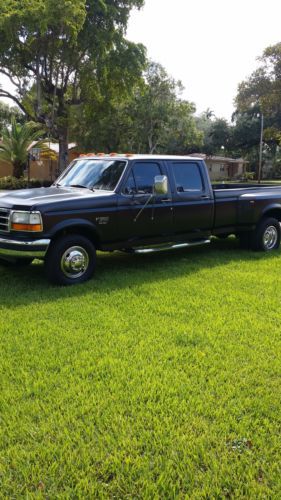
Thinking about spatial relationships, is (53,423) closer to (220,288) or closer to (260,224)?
(220,288)

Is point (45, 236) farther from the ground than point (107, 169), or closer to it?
closer to it

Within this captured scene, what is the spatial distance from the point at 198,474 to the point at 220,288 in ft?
12.5

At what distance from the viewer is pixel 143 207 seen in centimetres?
704

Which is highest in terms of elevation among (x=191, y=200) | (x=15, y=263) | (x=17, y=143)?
(x=17, y=143)

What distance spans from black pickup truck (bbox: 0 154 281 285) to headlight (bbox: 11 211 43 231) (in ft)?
0.04

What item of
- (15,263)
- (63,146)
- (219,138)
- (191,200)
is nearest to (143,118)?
(63,146)

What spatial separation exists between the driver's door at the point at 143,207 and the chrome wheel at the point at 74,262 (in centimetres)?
74

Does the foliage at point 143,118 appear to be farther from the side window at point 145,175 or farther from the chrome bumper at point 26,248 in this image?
the chrome bumper at point 26,248

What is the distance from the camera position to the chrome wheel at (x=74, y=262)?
6.32 meters

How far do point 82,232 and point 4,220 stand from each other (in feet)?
3.62

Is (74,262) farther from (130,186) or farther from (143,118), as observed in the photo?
(143,118)

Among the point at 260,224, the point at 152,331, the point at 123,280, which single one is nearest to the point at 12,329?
the point at 152,331

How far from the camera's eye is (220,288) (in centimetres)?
630

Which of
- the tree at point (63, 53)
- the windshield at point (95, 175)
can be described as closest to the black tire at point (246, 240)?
the windshield at point (95, 175)
